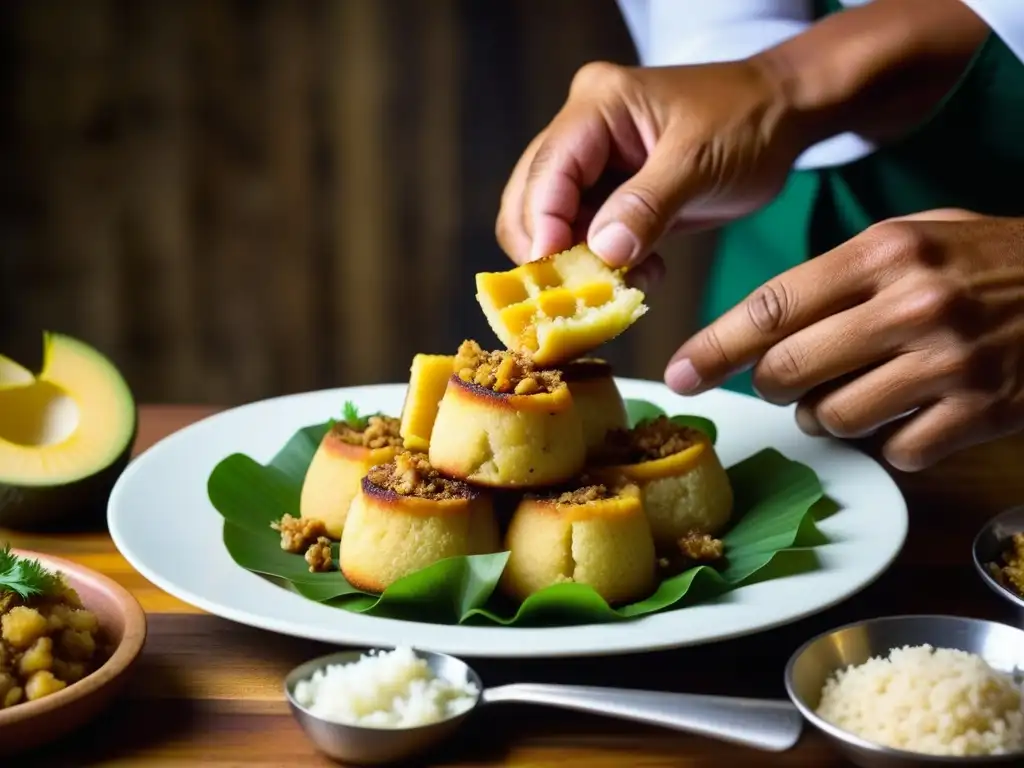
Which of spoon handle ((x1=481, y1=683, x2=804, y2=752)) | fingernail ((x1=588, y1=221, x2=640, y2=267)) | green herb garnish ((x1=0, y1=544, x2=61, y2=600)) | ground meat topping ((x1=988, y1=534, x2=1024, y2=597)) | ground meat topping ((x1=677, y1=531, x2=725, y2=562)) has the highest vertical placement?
fingernail ((x1=588, y1=221, x2=640, y2=267))

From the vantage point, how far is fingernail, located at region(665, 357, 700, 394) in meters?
1.98

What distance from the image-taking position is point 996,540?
5.82 ft

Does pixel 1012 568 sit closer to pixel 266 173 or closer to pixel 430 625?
pixel 430 625

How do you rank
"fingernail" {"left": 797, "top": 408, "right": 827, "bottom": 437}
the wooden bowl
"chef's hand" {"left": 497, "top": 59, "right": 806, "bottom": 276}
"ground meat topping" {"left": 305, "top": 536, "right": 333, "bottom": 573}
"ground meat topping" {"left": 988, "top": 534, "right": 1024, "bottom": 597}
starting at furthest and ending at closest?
1. "chef's hand" {"left": 497, "top": 59, "right": 806, "bottom": 276}
2. "fingernail" {"left": 797, "top": 408, "right": 827, "bottom": 437}
3. "ground meat topping" {"left": 305, "top": 536, "right": 333, "bottom": 573}
4. "ground meat topping" {"left": 988, "top": 534, "right": 1024, "bottom": 597}
5. the wooden bowl

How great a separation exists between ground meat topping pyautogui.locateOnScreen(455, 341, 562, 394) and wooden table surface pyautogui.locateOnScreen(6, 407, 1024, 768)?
1.28 feet

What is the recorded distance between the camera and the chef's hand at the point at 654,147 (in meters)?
2.21

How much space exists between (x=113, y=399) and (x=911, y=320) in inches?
49.8

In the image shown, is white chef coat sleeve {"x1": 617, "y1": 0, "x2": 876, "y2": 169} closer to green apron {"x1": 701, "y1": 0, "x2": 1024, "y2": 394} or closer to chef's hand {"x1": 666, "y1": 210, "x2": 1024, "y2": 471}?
green apron {"x1": 701, "y1": 0, "x2": 1024, "y2": 394}

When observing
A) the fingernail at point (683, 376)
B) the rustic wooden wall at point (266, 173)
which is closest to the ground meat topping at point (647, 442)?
the fingernail at point (683, 376)

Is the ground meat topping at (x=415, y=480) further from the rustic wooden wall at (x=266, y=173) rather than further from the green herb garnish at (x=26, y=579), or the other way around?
the rustic wooden wall at (x=266, y=173)

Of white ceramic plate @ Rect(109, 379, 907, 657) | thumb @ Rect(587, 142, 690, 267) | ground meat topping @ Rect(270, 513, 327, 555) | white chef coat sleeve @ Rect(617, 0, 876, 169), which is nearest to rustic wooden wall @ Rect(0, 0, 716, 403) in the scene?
white chef coat sleeve @ Rect(617, 0, 876, 169)

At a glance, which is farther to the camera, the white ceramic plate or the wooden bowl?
the white ceramic plate

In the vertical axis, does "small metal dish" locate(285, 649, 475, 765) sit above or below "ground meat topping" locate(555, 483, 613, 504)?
below

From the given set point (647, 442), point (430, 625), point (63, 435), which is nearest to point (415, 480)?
point (430, 625)
